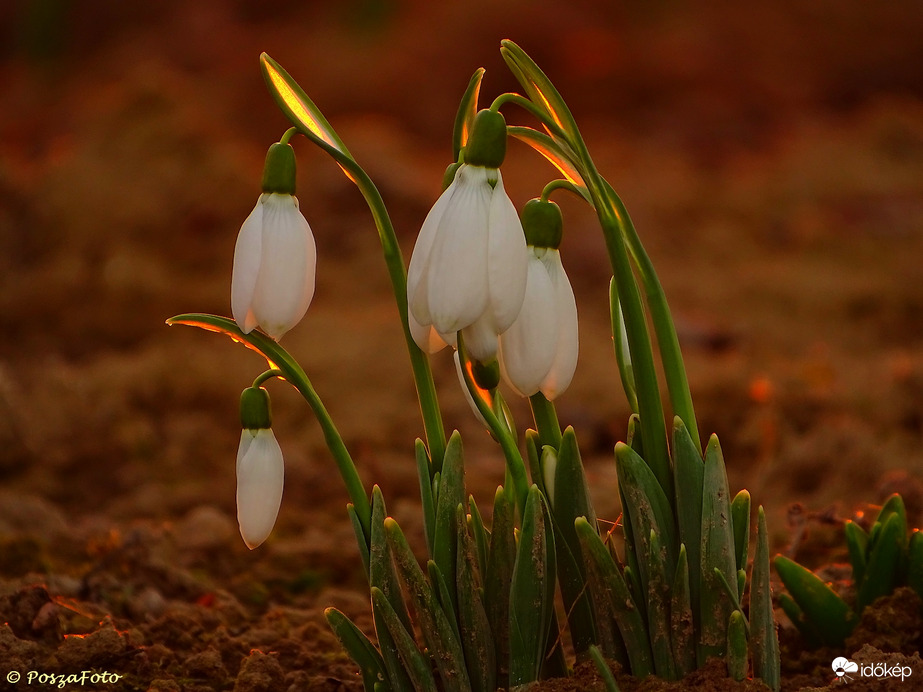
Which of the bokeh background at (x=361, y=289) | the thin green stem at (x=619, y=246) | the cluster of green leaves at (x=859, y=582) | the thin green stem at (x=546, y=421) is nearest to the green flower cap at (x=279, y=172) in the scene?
the thin green stem at (x=619, y=246)

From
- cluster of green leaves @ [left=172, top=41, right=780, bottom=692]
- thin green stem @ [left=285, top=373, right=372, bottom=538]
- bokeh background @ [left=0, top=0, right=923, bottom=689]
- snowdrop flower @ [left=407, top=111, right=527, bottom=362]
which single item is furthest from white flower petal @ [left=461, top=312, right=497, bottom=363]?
bokeh background @ [left=0, top=0, right=923, bottom=689]

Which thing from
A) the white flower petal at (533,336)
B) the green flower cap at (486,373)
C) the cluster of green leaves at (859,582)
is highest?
the white flower petal at (533,336)

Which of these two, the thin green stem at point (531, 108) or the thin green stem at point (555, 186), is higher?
the thin green stem at point (531, 108)

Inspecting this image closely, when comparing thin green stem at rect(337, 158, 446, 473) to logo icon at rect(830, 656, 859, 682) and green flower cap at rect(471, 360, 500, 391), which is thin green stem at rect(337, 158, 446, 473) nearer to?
green flower cap at rect(471, 360, 500, 391)

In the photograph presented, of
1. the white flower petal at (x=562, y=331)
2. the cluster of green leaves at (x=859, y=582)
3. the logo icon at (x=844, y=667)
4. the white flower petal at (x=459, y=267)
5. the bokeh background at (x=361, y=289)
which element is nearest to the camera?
the white flower petal at (x=459, y=267)

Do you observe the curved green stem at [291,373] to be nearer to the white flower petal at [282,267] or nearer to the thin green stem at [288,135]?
the white flower petal at [282,267]

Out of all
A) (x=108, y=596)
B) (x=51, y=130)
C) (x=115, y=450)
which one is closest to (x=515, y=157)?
(x=51, y=130)
